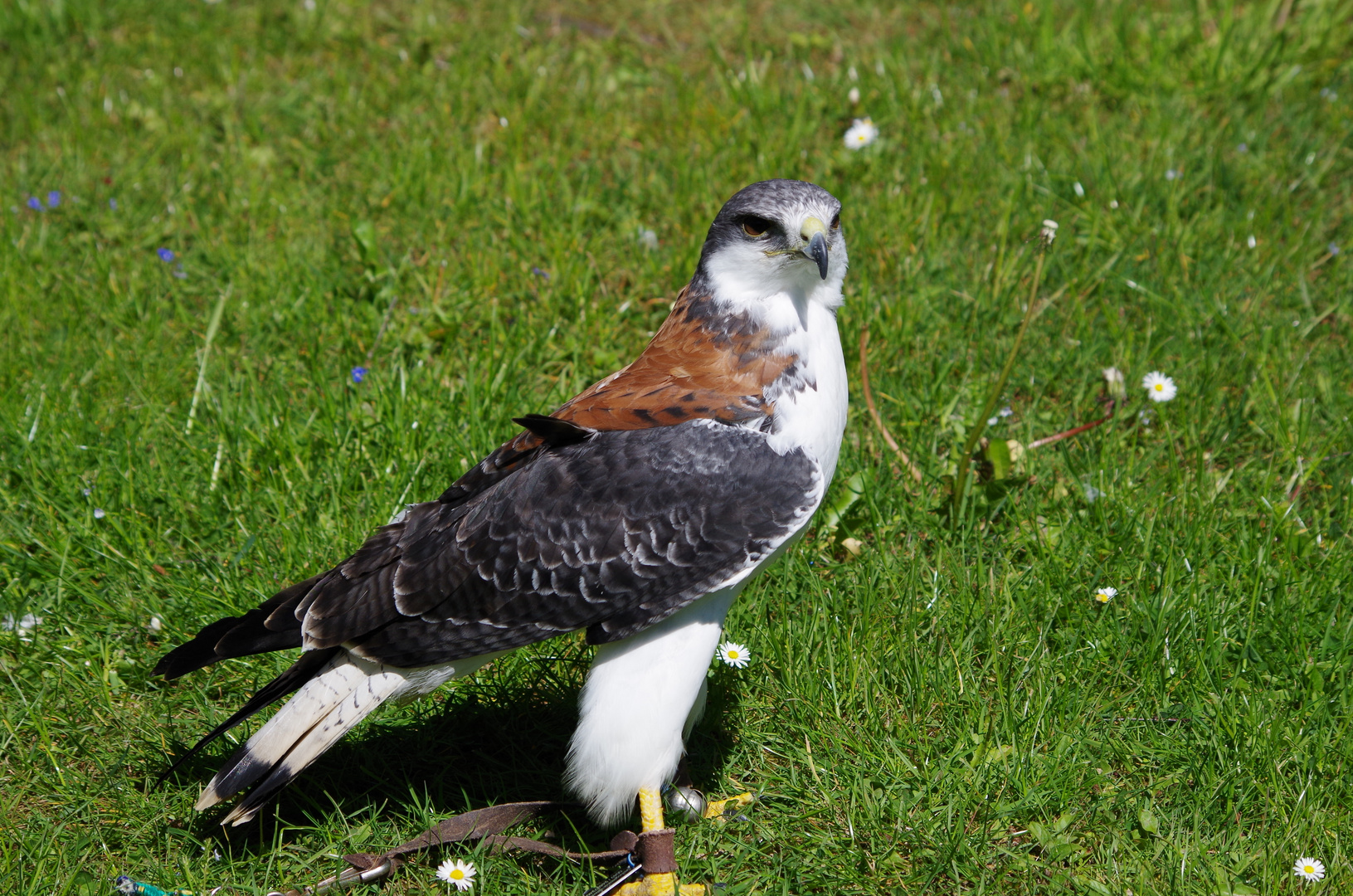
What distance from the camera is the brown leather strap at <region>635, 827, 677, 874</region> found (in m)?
3.28

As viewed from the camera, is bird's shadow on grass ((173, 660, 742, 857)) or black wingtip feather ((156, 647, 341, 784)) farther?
bird's shadow on grass ((173, 660, 742, 857))

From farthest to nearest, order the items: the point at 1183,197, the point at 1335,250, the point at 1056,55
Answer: the point at 1056,55 → the point at 1183,197 → the point at 1335,250

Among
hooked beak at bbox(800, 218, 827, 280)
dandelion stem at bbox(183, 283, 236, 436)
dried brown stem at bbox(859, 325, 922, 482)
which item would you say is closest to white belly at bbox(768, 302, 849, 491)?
hooked beak at bbox(800, 218, 827, 280)

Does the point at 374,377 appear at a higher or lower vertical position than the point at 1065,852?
higher

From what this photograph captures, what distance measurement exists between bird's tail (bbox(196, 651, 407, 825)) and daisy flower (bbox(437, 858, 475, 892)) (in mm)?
527

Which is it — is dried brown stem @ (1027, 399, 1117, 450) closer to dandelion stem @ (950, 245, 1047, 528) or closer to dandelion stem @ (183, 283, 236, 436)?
dandelion stem @ (950, 245, 1047, 528)

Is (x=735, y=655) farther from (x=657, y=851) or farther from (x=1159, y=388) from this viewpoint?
(x=1159, y=388)

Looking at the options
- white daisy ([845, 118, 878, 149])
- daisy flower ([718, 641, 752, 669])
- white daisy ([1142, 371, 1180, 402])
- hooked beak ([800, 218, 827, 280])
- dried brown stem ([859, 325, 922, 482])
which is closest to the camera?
hooked beak ([800, 218, 827, 280])

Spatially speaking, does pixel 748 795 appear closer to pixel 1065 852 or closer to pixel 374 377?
pixel 1065 852

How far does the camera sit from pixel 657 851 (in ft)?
10.8

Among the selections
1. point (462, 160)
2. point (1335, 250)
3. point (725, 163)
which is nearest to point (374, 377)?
point (462, 160)

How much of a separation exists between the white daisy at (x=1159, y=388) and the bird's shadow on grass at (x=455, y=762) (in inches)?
88.0

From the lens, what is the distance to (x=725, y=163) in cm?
599

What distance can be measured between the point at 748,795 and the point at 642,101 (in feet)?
14.6
